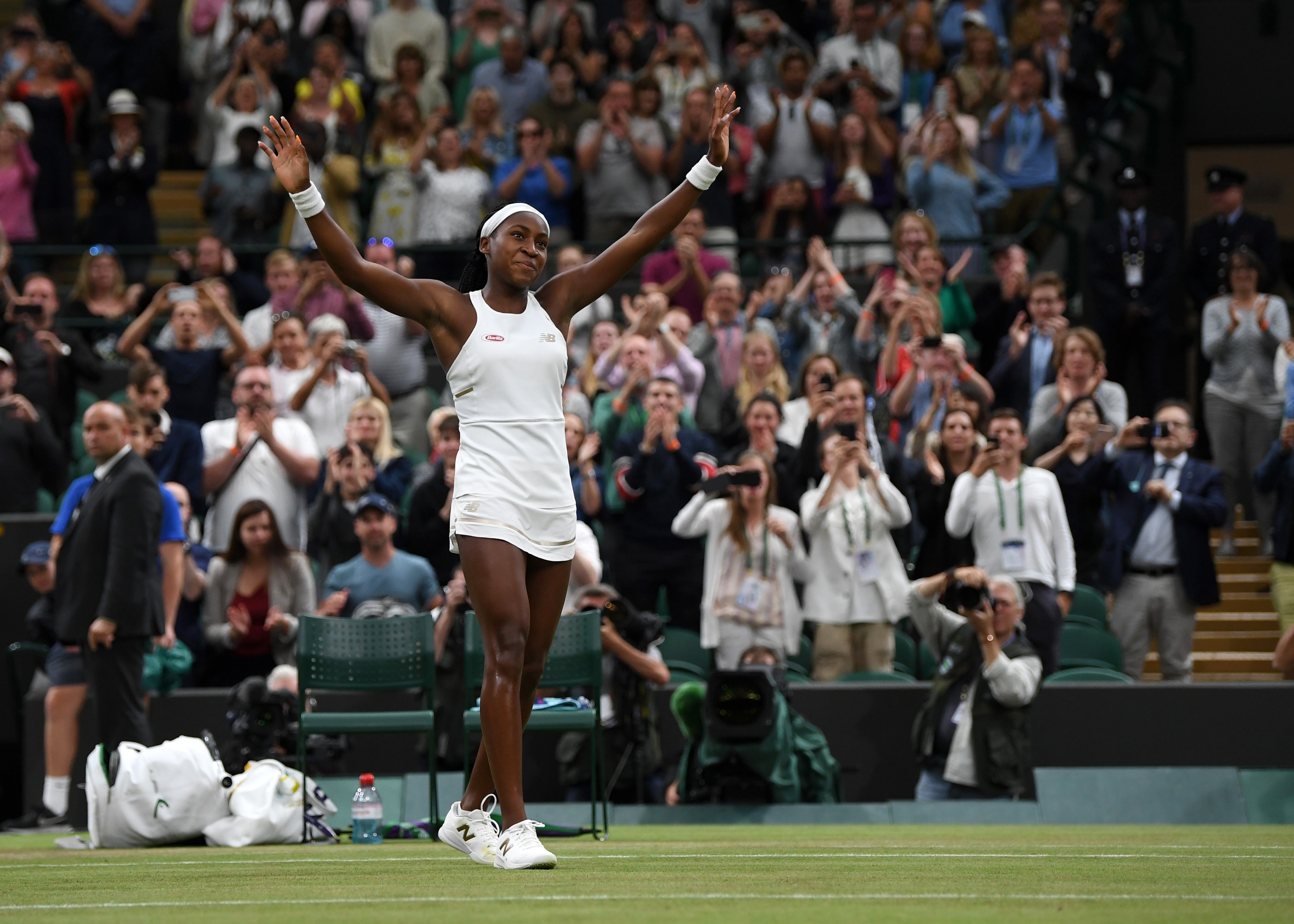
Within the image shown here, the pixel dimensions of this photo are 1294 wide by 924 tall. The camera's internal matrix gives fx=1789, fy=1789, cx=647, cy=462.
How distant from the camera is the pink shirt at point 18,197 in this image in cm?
1418

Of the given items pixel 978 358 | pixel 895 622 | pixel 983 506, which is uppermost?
pixel 978 358

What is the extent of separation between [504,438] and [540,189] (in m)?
8.46

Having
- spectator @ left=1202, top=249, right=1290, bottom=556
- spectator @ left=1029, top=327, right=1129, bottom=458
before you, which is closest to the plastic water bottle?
spectator @ left=1029, top=327, right=1129, bottom=458

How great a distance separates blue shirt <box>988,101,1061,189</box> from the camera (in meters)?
14.0

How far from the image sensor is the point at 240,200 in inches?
562

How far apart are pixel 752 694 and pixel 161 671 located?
331cm

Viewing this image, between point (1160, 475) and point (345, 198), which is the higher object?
point (345, 198)

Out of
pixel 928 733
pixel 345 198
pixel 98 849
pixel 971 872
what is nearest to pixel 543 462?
pixel 971 872

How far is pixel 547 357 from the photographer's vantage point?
5793mm

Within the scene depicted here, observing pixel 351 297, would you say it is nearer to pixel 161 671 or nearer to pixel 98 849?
pixel 161 671

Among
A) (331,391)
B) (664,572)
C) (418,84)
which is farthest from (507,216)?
(418,84)

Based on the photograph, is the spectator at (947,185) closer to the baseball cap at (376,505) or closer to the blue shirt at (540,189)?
the blue shirt at (540,189)

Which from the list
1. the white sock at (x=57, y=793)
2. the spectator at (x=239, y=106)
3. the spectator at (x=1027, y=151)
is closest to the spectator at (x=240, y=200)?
the spectator at (x=239, y=106)

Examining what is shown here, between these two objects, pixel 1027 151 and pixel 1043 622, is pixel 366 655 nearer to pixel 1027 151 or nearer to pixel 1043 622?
pixel 1043 622
